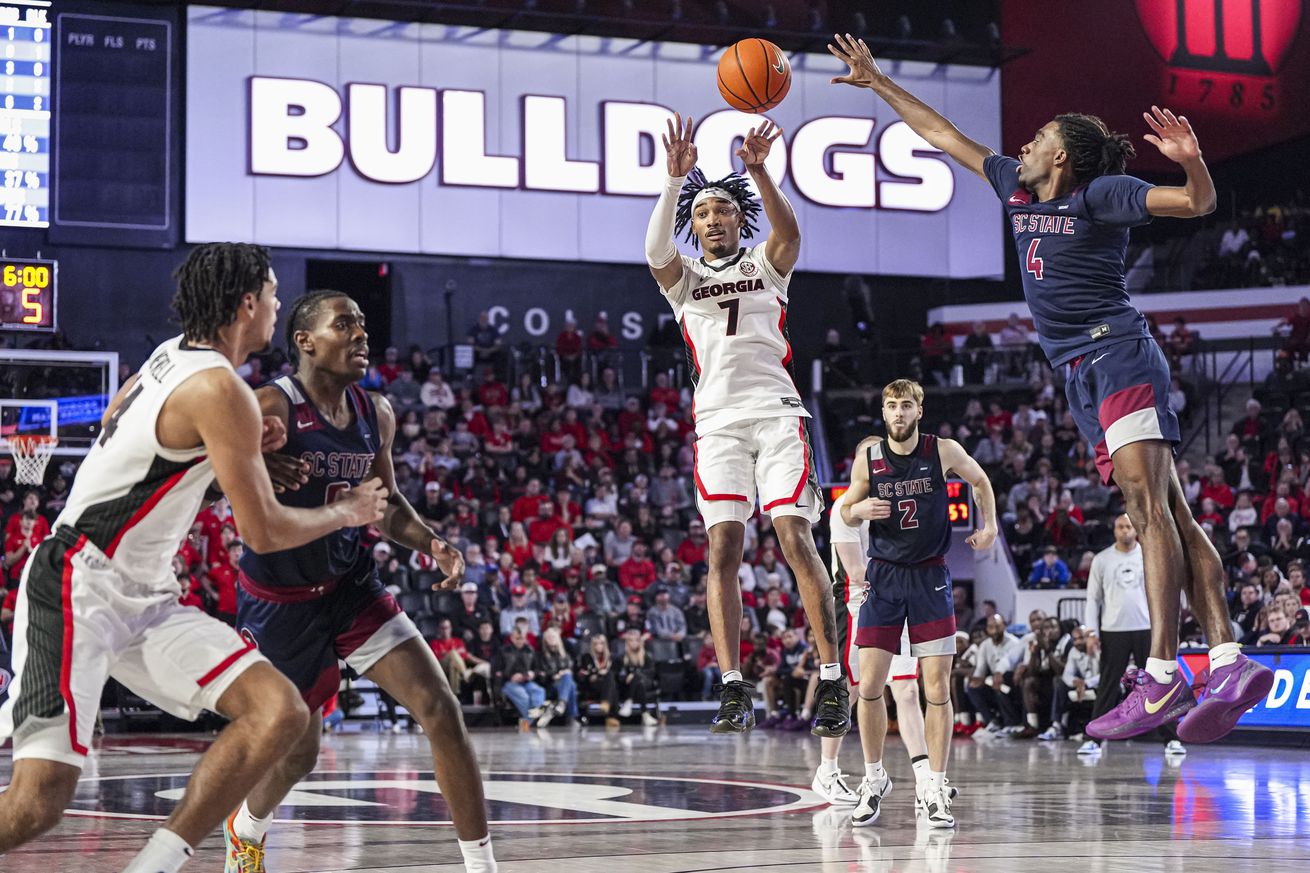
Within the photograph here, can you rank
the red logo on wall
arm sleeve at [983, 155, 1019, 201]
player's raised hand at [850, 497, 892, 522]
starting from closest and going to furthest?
arm sleeve at [983, 155, 1019, 201], player's raised hand at [850, 497, 892, 522], the red logo on wall

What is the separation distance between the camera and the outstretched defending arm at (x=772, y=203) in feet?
24.1

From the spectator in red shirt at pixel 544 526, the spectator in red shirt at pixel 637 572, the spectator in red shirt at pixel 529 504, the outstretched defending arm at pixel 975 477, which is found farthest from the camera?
the spectator in red shirt at pixel 529 504

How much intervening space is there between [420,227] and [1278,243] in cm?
1518

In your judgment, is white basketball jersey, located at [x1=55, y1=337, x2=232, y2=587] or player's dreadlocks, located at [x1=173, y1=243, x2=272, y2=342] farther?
player's dreadlocks, located at [x1=173, y1=243, x2=272, y2=342]

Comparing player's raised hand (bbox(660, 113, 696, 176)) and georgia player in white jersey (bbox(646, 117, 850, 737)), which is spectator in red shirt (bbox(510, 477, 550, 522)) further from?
player's raised hand (bbox(660, 113, 696, 176))

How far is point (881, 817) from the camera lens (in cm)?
922

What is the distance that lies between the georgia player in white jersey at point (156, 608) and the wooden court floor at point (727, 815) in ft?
6.56

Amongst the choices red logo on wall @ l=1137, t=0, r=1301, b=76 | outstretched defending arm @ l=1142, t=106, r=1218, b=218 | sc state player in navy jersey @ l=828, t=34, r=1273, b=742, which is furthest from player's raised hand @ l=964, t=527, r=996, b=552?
red logo on wall @ l=1137, t=0, r=1301, b=76

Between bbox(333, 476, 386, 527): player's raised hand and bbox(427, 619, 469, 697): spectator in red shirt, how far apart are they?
12847mm

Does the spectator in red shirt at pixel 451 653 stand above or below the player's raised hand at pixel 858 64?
below

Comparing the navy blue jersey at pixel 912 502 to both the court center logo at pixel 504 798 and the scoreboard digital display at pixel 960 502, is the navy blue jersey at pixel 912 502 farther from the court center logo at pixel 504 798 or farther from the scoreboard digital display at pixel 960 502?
the scoreboard digital display at pixel 960 502

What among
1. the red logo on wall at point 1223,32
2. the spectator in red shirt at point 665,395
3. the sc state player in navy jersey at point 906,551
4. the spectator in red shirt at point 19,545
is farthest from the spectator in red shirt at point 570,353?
the sc state player in navy jersey at point 906,551

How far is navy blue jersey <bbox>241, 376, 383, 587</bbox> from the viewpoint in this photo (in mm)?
5930

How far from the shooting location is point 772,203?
7.57 metres
